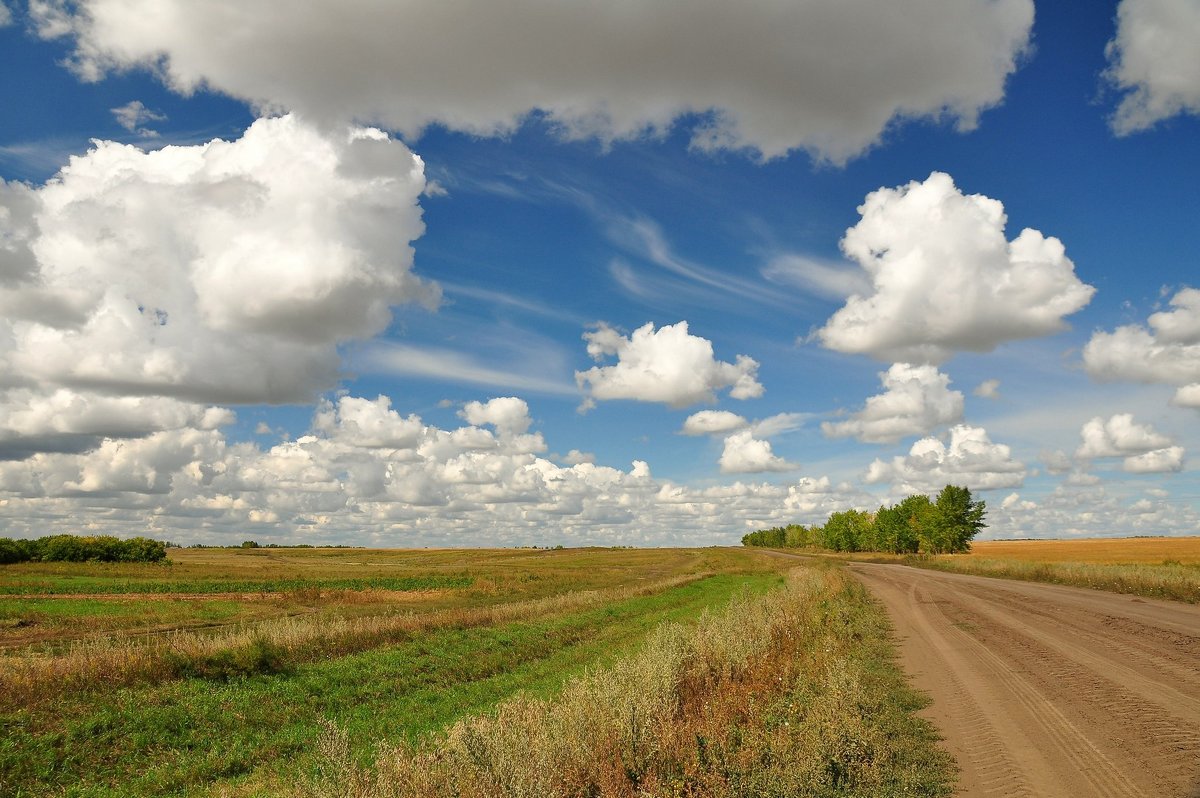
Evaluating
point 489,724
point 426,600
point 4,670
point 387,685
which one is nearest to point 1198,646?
point 489,724

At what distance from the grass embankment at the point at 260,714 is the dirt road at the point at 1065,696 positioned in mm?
8987

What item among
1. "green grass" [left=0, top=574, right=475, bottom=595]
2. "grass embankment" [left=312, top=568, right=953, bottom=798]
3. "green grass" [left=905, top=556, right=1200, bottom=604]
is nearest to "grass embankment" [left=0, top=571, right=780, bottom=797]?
"grass embankment" [left=312, top=568, right=953, bottom=798]

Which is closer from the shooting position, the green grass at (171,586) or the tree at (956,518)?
the green grass at (171,586)

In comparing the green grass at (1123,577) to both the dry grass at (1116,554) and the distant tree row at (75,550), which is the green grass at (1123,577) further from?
the distant tree row at (75,550)

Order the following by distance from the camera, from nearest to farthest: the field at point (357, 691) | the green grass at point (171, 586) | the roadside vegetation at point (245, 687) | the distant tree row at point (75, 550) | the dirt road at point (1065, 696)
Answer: the dirt road at point (1065, 696), the field at point (357, 691), the roadside vegetation at point (245, 687), the green grass at point (171, 586), the distant tree row at point (75, 550)

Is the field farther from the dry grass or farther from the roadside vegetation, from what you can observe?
the dry grass

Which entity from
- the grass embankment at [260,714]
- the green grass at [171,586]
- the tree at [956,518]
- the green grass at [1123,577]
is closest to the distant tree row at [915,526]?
the tree at [956,518]

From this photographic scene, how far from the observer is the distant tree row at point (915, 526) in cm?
10094

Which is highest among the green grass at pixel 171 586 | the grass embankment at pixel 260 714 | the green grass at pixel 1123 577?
the green grass at pixel 1123 577

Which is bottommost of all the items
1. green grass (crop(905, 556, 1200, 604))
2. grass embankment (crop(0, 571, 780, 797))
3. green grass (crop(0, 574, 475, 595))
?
green grass (crop(0, 574, 475, 595))

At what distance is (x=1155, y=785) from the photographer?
8.57 metres

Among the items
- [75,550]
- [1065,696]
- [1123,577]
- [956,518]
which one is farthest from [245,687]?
[956,518]

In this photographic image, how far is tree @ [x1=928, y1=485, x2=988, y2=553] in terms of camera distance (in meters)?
100

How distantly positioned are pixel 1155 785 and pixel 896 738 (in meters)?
3.37
